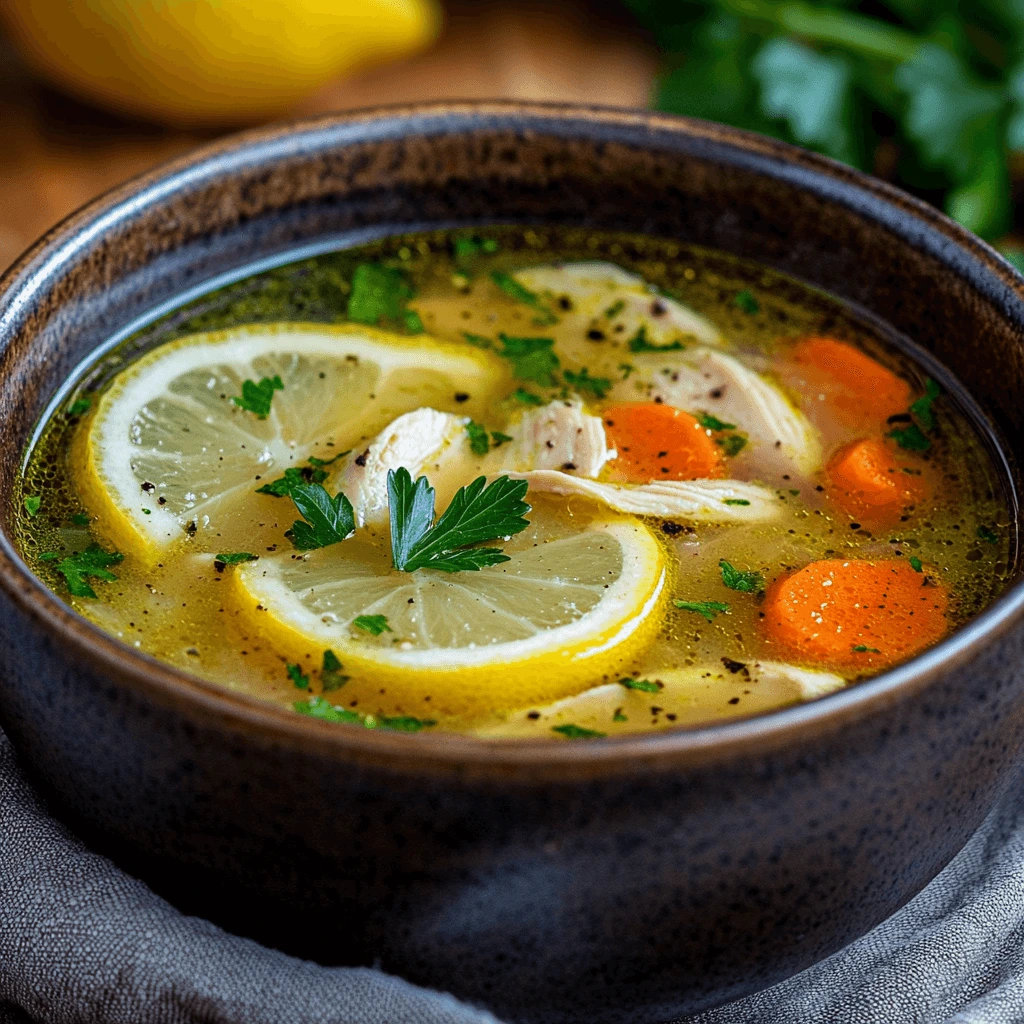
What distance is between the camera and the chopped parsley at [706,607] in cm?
204

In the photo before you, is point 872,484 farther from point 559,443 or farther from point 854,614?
Answer: point 559,443

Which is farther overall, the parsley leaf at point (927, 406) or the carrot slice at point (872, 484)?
the parsley leaf at point (927, 406)

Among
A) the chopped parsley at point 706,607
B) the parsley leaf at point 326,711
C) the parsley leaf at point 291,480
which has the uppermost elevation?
the chopped parsley at point 706,607

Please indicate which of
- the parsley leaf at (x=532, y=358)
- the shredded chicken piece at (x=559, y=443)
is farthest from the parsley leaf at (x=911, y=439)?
the parsley leaf at (x=532, y=358)

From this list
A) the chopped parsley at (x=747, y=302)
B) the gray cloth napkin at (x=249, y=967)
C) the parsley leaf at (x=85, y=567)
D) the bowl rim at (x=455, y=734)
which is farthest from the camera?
the chopped parsley at (x=747, y=302)

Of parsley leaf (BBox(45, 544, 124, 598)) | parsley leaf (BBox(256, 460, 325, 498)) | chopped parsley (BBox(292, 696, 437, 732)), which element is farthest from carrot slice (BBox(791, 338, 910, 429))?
parsley leaf (BBox(45, 544, 124, 598))

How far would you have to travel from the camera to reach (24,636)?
63.9 inches

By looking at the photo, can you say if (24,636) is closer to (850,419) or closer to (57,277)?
(57,277)

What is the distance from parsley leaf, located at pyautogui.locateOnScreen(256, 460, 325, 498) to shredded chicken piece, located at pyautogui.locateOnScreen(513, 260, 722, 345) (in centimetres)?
67

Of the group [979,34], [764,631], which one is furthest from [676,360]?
[979,34]

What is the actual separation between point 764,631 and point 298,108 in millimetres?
2678

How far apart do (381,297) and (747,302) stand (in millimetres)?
741

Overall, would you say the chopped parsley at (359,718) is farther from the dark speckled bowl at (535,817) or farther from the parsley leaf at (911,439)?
the parsley leaf at (911,439)

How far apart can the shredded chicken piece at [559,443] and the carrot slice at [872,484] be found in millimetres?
391
